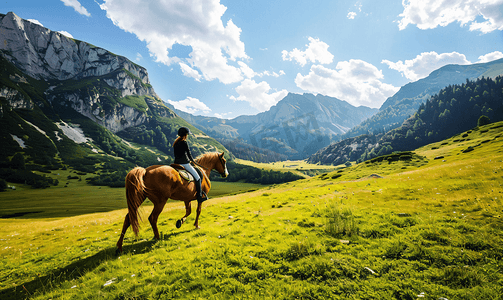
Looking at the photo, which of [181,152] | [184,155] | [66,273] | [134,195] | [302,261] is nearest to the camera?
[302,261]

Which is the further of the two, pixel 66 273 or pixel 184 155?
pixel 184 155

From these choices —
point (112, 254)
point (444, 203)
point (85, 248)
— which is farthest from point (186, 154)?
point (444, 203)

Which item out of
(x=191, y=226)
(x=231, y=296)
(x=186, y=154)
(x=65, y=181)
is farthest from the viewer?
(x=65, y=181)

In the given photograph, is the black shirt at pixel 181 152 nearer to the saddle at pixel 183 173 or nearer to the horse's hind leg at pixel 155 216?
the saddle at pixel 183 173

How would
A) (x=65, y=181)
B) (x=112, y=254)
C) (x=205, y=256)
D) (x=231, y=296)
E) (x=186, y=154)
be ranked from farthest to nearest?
1. (x=65, y=181)
2. (x=186, y=154)
3. (x=112, y=254)
4. (x=205, y=256)
5. (x=231, y=296)

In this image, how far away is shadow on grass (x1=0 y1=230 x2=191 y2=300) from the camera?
282 inches

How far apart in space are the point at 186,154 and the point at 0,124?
32830cm

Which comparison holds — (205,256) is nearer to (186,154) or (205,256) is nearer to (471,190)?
(186,154)

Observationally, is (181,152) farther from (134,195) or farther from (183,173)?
(134,195)

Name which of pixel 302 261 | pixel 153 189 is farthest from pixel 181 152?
pixel 302 261

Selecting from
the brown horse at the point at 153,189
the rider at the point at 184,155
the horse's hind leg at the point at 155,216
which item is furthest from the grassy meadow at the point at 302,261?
the rider at the point at 184,155

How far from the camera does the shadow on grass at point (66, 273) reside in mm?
7172

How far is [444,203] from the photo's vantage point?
12.6 meters

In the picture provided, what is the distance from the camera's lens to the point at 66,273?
8.54 metres
